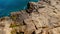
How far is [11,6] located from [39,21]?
14.1ft

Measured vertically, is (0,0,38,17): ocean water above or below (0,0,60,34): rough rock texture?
above

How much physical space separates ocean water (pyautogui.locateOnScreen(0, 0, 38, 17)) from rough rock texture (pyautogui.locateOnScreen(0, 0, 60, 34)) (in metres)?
1.43

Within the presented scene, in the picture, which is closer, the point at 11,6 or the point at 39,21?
the point at 39,21

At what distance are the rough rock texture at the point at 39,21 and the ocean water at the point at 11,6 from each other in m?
1.43

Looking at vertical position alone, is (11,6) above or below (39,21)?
above

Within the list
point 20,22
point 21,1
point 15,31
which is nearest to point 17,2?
point 21,1

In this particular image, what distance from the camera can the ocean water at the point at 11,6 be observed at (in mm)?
10780

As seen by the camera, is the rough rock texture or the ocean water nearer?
the rough rock texture

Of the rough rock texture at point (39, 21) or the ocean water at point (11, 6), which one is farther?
the ocean water at point (11, 6)

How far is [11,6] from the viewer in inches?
447

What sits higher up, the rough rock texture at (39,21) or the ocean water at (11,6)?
the ocean water at (11,6)

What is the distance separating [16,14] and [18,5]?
7.91 ft

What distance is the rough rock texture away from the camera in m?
7.06

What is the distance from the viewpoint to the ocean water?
10.8 meters
